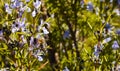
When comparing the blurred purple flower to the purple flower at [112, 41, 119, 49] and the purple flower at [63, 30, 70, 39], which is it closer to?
the purple flower at [112, 41, 119, 49]

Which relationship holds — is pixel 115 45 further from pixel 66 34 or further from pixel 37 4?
pixel 66 34

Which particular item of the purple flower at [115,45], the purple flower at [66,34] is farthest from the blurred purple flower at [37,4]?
the purple flower at [66,34]

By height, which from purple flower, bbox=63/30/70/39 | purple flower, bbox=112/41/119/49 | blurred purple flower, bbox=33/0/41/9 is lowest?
purple flower, bbox=63/30/70/39

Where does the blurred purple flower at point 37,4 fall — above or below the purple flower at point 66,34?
above

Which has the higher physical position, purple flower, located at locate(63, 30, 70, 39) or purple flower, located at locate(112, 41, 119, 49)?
purple flower, located at locate(112, 41, 119, 49)

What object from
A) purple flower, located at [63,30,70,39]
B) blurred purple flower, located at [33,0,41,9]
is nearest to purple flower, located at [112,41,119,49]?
blurred purple flower, located at [33,0,41,9]

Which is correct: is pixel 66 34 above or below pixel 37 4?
below

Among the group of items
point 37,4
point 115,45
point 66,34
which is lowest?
point 66,34

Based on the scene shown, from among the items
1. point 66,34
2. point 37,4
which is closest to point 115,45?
point 37,4

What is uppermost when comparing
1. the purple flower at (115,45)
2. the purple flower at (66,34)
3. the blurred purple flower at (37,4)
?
the blurred purple flower at (37,4)

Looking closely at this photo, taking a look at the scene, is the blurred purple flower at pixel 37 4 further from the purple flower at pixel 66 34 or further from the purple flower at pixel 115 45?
the purple flower at pixel 66 34

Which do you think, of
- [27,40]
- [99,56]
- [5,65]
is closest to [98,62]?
[99,56]

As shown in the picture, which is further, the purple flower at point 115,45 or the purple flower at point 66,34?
the purple flower at point 66,34

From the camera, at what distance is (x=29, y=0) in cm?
318
